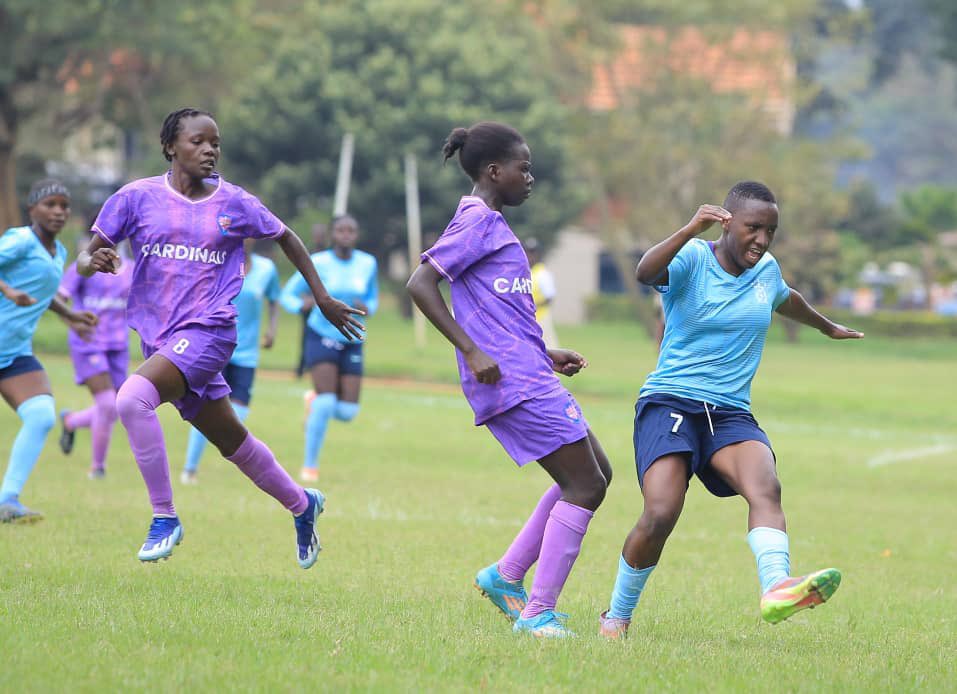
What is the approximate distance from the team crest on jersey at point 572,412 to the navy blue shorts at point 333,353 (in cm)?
679

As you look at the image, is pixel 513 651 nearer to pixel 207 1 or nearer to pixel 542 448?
pixel 542 448

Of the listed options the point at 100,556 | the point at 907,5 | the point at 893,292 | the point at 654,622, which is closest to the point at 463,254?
the point at 654,622

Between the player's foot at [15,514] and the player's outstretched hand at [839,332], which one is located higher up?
the player's outstretched hand at [839,332]

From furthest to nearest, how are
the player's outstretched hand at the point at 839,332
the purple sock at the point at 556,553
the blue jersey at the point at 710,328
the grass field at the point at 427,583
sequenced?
the player's outstretched hand at the point at 839,332 → the blue jersey at the point at 710,328 → the purple sock at the point at 556,553 → the grass field at the point at 427,583

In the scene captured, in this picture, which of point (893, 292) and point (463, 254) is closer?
point (463, 254)

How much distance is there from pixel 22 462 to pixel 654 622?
456cm

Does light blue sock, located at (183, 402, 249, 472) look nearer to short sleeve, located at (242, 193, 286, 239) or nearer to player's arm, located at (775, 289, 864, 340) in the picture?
short sleeve, located at (242, 193, 286, 239)

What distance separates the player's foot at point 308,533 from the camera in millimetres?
7238

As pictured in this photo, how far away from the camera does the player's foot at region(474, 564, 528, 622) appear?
6.53 meters

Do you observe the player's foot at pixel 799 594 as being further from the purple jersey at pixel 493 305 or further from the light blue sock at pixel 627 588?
the purple jersey at pixel 493 305

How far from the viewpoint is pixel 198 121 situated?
22.7 feet

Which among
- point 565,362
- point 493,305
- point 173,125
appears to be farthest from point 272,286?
point 493,305

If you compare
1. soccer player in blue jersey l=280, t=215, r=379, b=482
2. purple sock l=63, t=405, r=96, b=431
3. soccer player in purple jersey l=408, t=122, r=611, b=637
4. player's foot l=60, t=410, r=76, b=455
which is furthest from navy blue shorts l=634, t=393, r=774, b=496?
player's foot l=60, t=410, r=76, b=455

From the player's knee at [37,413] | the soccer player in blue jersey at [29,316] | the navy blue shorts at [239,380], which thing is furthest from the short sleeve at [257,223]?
the navy blue shorts at [239,380]
